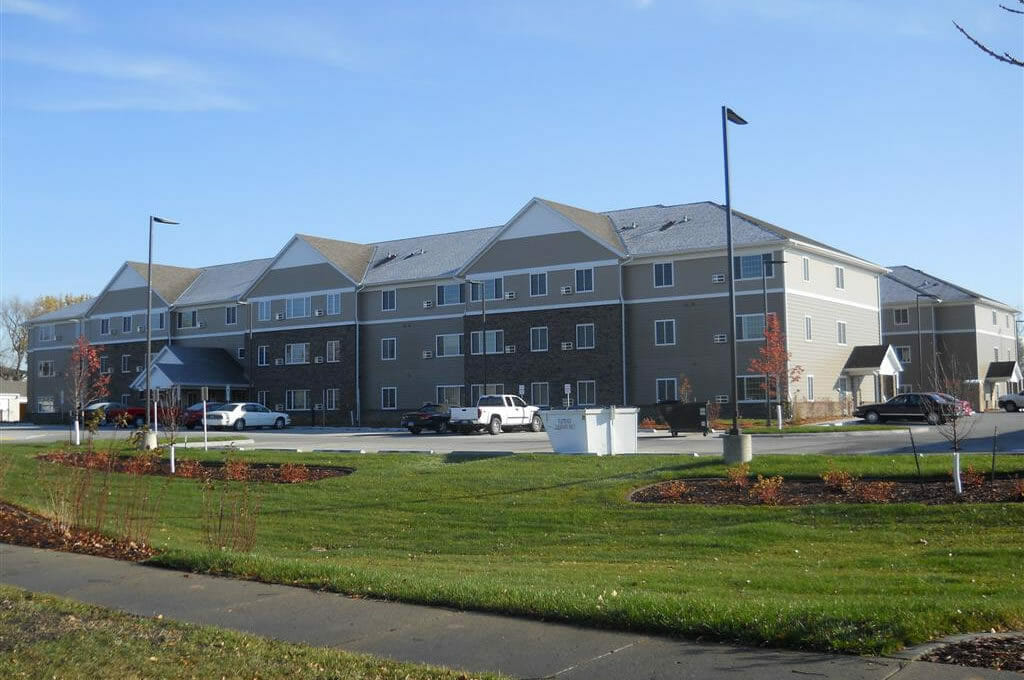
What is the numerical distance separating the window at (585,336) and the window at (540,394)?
2979mm

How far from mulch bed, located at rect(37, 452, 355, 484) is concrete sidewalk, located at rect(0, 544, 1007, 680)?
11721 millimetres

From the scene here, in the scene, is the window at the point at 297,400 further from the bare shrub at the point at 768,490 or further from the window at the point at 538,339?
the bare shrub at the point at 768,490

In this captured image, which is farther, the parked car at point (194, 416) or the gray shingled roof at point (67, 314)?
the gray shingled roof at point (67, 314)

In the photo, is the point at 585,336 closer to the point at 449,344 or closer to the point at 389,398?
the point at 449,344

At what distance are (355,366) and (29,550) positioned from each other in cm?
4992

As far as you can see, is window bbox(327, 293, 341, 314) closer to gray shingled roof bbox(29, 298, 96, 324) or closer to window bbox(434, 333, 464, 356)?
window bbox(434, 333, 464, 356)

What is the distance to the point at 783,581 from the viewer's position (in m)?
11.1

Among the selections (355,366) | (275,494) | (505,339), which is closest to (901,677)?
(275,494)

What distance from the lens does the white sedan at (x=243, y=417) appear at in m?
57.0

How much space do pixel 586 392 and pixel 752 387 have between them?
893 cm

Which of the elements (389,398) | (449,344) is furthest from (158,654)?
(389,398)

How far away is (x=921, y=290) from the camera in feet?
241

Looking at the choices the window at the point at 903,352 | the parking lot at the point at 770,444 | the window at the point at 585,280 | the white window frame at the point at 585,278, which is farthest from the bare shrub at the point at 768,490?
the window at the point at 903,352

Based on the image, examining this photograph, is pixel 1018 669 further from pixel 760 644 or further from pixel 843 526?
pixel 843 526
